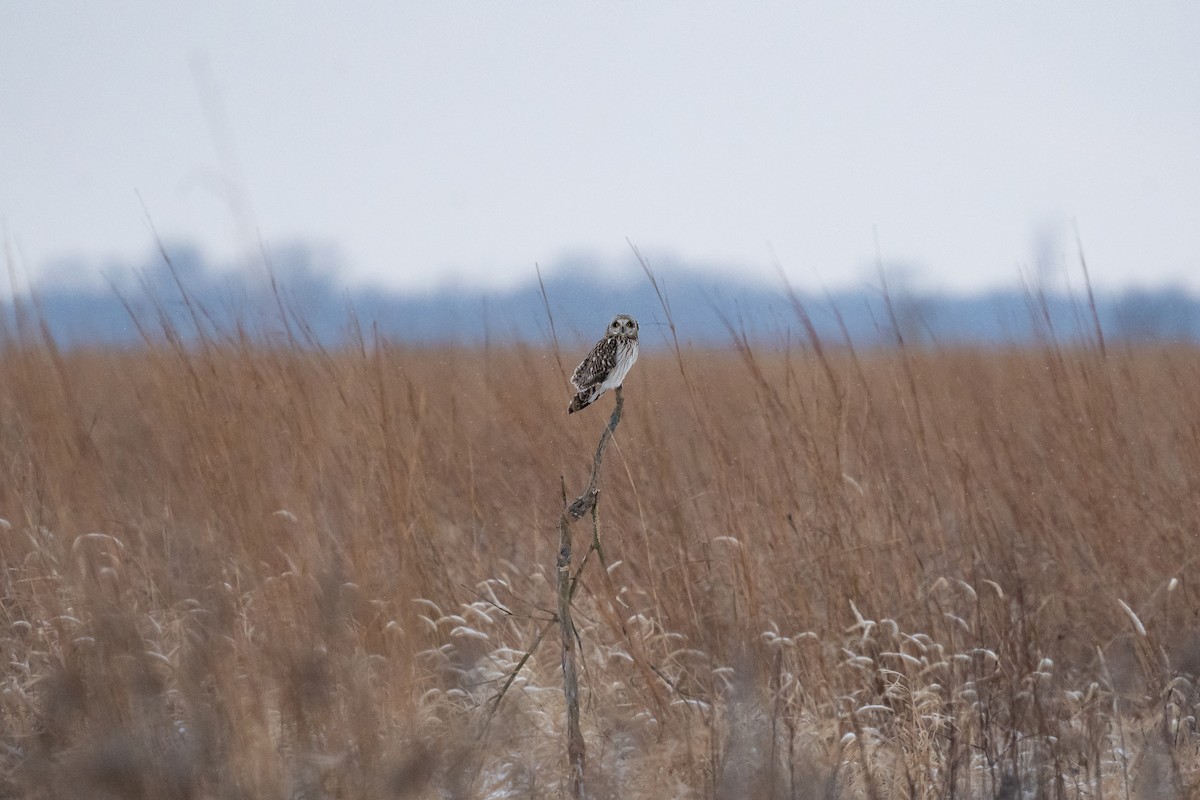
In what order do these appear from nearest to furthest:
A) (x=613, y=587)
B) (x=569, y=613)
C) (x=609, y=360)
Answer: (x=609, y=360)
(x=569, y=613)
(x=613, y=587)

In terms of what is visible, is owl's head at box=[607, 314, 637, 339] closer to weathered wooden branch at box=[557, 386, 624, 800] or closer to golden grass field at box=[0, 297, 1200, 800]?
weathered wooden branch at box=[557, 386, 624, 800]

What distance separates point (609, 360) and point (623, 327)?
0.17 feet

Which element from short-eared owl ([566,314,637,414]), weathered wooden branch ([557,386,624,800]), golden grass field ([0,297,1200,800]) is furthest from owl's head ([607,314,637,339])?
golden grass field ([0,297,1200,800])

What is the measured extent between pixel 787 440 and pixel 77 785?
1736 millimetres

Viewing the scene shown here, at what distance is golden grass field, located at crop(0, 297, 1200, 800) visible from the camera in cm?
176

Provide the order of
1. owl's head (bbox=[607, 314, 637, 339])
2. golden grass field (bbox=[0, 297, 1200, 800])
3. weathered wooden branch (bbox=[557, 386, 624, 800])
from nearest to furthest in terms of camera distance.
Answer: owl's head (bbox=[607, 314, 637, 339]), weathered wooden branch (bbox=[557, 386, 624, 800]), golden grass field (bbox=[0, 297, 1200, 800])

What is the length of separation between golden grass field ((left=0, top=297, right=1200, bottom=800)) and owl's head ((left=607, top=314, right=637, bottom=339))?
0.46m

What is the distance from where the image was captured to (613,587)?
2461 mm

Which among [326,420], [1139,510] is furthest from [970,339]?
[326,420]

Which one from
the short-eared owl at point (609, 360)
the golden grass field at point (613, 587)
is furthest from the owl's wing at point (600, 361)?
the golden grass field at point (613, 587)

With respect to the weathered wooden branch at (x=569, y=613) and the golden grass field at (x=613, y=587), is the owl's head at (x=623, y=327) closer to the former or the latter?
the weathered wooden branch at (x=569, y=613)

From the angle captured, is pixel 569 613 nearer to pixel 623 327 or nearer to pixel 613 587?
pixel 623 327

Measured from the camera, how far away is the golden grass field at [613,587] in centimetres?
176

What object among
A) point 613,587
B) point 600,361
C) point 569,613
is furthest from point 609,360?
point 613,587
